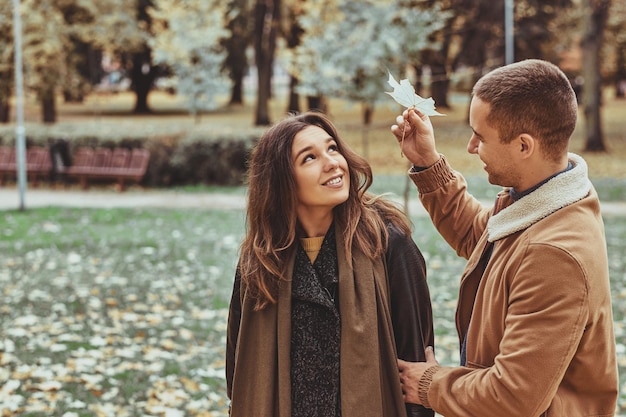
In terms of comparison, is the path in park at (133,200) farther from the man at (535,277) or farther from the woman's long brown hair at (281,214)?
the man at (535,277)

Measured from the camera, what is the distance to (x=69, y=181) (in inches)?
806

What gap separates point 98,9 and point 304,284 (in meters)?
37.1

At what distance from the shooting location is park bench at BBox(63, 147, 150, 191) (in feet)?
63.2

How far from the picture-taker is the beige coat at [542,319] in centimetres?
204

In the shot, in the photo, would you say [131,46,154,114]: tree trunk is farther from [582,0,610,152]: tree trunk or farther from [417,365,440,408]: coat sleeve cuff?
[417,365,440,408]: coat sleeve cuff

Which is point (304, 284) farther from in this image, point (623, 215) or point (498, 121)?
point (623, 215)

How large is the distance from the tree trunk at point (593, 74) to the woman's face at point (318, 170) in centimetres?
2394

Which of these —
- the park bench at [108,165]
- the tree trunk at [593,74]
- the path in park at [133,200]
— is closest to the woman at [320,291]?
the path in park at [133,200]

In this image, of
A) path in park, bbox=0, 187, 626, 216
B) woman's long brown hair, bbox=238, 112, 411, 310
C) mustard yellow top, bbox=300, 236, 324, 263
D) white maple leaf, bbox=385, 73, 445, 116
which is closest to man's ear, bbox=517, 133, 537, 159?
white maple leaf, bbox=385, 73, 445, 116

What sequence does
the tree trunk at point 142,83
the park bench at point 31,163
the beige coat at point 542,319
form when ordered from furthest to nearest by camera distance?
the tree trunk at point 142,83 → the park bench at point 31,163 → the beige coat at point 542,319

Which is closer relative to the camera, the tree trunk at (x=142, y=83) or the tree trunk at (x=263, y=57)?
the tree trunk at (x=263, y=57)

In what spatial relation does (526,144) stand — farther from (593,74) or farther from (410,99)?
(593,74)

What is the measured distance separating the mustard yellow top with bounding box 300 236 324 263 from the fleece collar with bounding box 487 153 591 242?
725mm

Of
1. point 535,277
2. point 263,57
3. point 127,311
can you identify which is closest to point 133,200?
point 127,311
